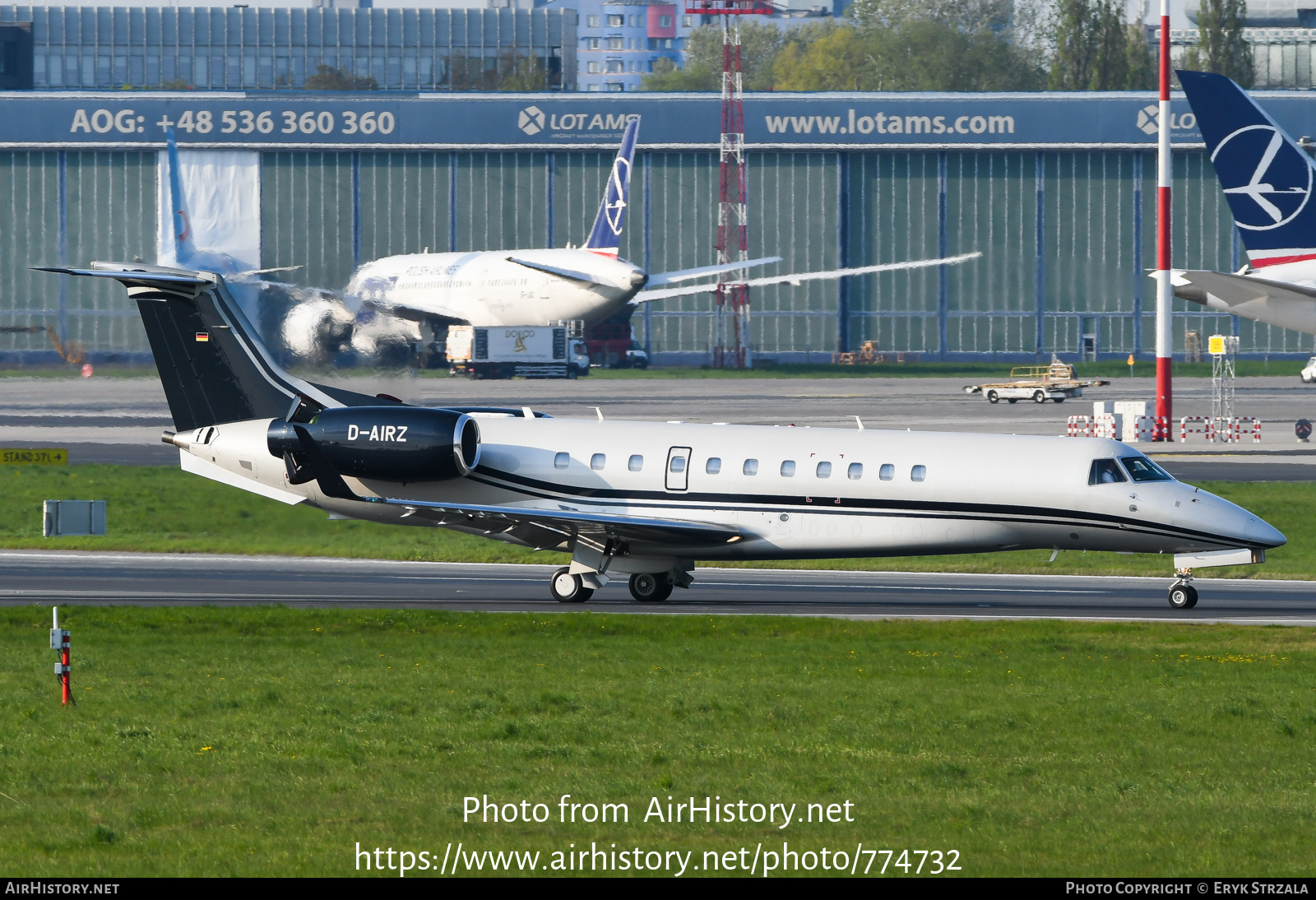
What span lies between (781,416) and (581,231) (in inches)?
1950

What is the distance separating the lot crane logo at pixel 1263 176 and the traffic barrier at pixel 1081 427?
18.7 m

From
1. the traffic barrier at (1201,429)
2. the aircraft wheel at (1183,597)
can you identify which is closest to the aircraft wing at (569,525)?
the aircraft wheel at (1183,597)

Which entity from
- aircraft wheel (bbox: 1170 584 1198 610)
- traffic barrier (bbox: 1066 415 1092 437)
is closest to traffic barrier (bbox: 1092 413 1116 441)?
traffic barrier (bbox: 1066 415 1092 437)

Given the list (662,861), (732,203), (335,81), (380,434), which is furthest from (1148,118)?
(662,861)

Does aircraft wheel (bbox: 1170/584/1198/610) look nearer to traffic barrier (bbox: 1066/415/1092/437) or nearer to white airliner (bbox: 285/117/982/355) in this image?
traffic barrier (bbox: 1066/415/1092/437)

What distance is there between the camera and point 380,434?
100.0 feet

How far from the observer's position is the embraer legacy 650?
29281mm

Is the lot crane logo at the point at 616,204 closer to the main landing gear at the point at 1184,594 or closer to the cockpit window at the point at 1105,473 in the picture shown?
the cockpit window at the point at 1105,473

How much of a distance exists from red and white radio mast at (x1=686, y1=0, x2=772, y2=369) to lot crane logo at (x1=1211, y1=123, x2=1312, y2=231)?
67896 mm

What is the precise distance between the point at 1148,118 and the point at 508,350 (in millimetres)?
49152

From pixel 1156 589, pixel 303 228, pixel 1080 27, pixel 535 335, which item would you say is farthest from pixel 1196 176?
pixel 1156 589

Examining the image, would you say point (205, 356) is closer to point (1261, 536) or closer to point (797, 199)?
point (1261, 536)

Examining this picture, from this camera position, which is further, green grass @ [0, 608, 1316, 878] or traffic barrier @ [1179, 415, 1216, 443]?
traffic barrier @ [1179, 415, 1216, 443]

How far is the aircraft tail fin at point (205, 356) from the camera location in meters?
32.6
